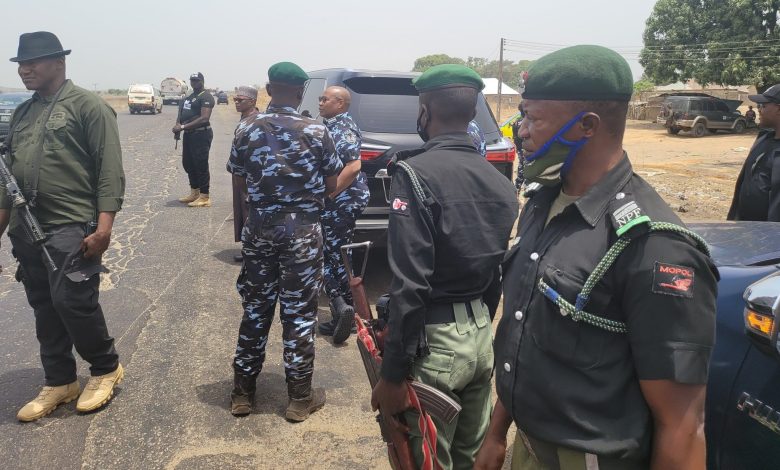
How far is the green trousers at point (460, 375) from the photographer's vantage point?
6.70 feet

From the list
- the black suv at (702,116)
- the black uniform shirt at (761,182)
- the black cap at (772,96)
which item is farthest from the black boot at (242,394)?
the black suv at (702,116)

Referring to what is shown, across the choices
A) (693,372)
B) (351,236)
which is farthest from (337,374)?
(693,372)

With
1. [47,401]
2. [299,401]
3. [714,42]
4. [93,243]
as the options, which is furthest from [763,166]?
[714,42]

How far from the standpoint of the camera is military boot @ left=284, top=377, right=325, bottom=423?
10.5 ft

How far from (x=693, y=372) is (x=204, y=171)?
26.2 ft

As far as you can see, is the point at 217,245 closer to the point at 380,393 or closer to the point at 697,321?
the point at 380,393

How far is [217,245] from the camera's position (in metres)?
6.55

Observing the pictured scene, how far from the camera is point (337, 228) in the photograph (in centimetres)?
437

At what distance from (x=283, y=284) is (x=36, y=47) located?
1883 mm

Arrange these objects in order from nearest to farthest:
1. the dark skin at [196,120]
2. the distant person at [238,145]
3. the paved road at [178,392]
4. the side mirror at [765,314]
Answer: the side mirror at [765,314]
the paved road at [178,392]
the distant person at [238,145]
the dark skin at [196,120]

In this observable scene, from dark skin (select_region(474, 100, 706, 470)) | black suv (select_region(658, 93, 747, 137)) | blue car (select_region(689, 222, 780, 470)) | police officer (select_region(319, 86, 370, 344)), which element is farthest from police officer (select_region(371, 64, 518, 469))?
black suv (select_region(658, 93, 747, 137))

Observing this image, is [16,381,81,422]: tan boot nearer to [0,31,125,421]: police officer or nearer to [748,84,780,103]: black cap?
[0,31,125,421]: police officer

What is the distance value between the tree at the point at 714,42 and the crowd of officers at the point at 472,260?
26427 millimetres

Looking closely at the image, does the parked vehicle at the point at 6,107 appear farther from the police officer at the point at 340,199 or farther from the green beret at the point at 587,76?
the green beret at the point at 587,76
